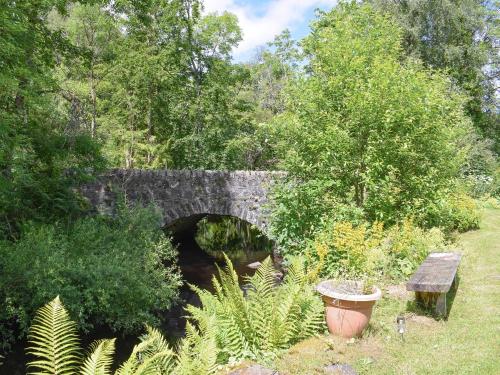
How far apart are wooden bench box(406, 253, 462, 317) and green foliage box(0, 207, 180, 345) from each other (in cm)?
536

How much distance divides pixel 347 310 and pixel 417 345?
2.79 feet

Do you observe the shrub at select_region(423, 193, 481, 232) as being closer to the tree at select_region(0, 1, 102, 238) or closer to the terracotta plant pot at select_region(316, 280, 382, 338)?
the terracotta plant pot at select_region(316, 280, 382, 338)

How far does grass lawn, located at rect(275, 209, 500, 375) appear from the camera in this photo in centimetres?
429

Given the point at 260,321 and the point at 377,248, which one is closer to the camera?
the point at 260,321

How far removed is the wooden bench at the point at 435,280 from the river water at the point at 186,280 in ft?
7.77

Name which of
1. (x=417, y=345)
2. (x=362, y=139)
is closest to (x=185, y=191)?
(x=362, y=139)

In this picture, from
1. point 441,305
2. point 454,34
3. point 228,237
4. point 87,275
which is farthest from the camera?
point 454,34

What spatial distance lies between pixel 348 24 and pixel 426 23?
1390 cm

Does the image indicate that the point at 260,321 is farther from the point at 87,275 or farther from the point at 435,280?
the point at 87,275

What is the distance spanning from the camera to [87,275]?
8.05 meters

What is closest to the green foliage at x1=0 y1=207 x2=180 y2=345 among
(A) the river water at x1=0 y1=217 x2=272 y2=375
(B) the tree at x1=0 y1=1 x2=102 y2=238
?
(A) the river water at x1=0 y1=217 x2=272 y2=375

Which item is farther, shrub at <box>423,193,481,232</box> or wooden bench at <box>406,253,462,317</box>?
shrub at <box>423,193,481,232</box>

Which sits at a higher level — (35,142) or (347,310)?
(35,142)

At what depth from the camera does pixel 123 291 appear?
8383mm
